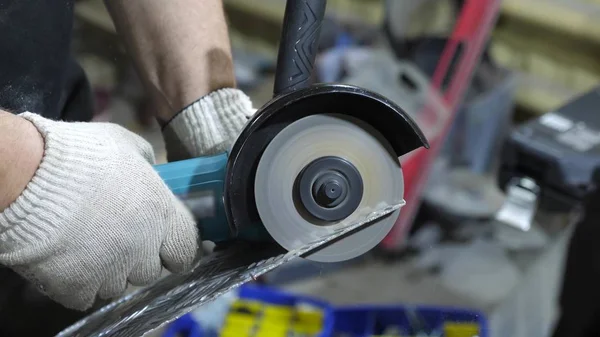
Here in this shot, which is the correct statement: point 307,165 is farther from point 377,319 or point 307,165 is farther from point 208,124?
point 377,319

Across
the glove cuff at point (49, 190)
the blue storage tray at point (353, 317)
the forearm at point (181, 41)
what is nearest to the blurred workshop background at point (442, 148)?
the blue storage tray at point (353, 317)

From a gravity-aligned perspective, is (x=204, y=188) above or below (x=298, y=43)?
below

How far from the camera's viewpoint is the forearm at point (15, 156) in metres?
0.42

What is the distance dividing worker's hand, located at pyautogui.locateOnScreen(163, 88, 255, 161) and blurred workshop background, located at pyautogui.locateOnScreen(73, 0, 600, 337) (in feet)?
1.56

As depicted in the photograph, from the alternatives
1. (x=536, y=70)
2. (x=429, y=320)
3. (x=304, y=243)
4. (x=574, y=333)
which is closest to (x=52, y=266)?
(x=304, y=243)

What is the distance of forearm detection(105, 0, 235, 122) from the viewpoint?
0.64 m

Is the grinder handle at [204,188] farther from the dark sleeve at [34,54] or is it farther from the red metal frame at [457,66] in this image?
the red metal frame at [457,66]

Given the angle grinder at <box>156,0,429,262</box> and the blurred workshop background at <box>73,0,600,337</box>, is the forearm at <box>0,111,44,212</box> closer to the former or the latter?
the angle grinder at <box>156,0,429,262</box>

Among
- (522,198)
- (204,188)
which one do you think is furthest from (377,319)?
(204,188)

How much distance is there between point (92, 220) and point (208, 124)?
18 cm

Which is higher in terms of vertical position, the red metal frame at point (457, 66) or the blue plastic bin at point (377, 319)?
the red metal frame at point (457, 66)

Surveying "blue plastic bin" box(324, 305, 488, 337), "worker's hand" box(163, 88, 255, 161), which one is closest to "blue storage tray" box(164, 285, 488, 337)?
"blue plastic bin" box(324, 305, 488, 337)

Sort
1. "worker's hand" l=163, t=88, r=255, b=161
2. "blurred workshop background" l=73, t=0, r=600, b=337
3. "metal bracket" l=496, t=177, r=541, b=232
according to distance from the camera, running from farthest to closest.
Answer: "blurred workshop background" l=73, t=0, r=600, b=337
"metal bracket" l=496, t=177, r=541, b=232
"worker's hand" l=163, t=88, r=255, b=161

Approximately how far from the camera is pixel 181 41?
0.65 meters
